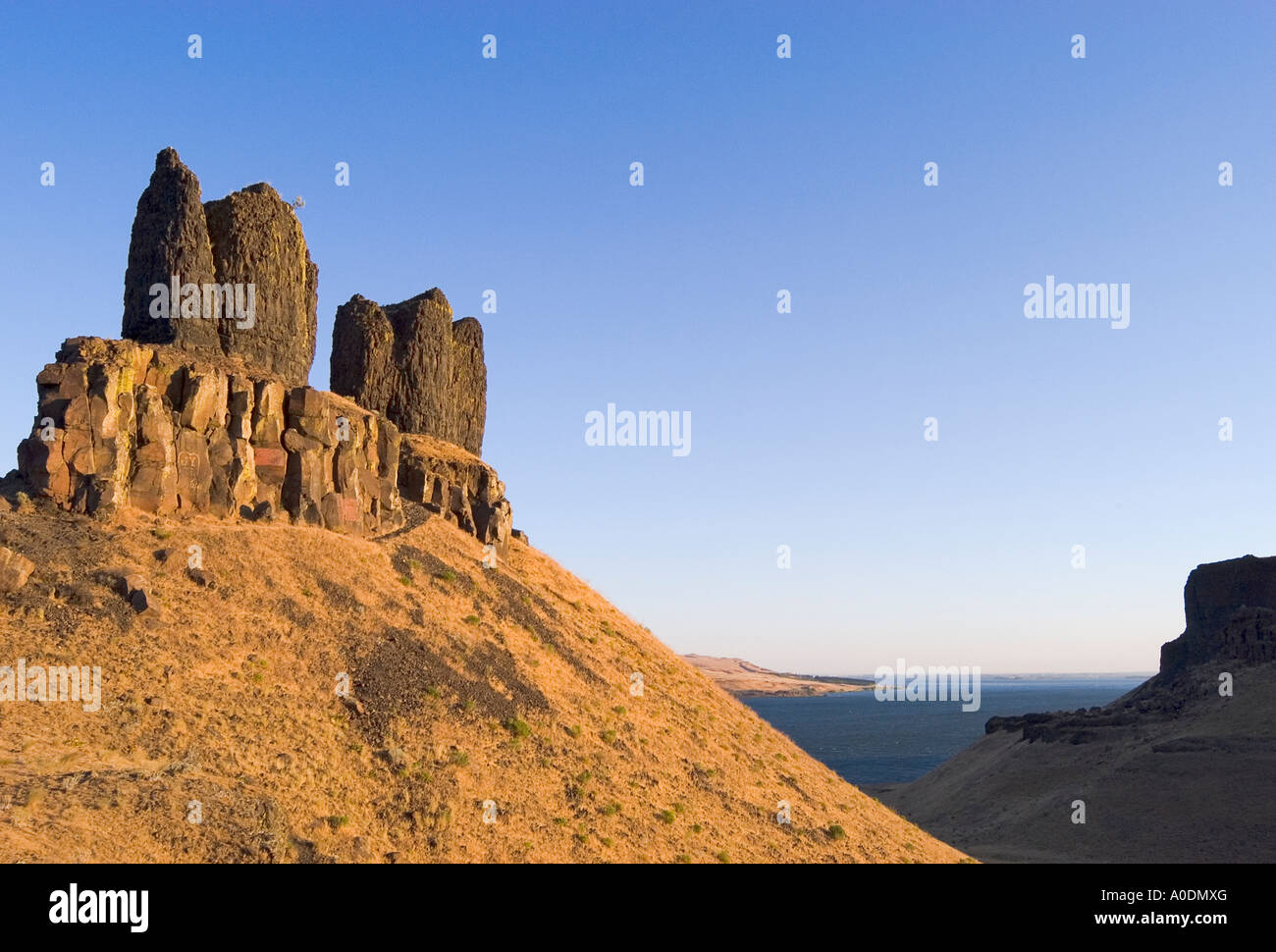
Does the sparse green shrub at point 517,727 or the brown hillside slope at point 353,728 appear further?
the sparse green shrub at point 517,727

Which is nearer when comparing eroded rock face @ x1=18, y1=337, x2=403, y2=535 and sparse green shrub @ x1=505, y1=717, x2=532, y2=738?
eroded rock face @ x1=18, y1=337, x2=403, y2=535

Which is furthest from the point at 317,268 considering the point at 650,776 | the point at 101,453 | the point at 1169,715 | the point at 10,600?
the point at 1169,715

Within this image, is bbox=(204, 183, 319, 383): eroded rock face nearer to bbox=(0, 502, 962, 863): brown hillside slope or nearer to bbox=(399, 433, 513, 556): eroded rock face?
bbox=(399, 433, 513, 556): eroded rock face

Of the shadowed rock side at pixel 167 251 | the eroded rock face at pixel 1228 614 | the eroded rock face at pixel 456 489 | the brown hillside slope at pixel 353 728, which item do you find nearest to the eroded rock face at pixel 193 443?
the brown hillside slope at pixel 353 728

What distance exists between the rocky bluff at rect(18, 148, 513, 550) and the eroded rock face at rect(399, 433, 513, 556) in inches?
3.1

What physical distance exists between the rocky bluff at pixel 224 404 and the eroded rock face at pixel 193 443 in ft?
0.15

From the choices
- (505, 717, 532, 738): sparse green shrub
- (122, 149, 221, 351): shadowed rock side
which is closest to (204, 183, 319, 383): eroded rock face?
(122, 149, 221, 351): shadowed rock side

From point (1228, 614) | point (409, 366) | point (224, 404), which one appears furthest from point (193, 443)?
point (1228, 614)

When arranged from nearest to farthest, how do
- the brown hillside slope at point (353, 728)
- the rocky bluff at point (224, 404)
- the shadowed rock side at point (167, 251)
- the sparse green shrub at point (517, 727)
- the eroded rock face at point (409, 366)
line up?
the brown hillside slope at point (353, 728), the rocky bluff at point (224, 404), the sparse green shrub at point (517, 727), the shadowed rock side at point (167, 251), the eroded rock face at point (409, 366)

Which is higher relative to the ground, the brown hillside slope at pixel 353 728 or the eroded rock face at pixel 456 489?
the eroded rock face at pixel 456 489

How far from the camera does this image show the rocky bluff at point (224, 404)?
31.8 m

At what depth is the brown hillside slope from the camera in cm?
2331

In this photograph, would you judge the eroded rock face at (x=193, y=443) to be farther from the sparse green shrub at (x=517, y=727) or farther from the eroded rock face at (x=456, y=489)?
the sparse green shrub at (x=517, y=727)
